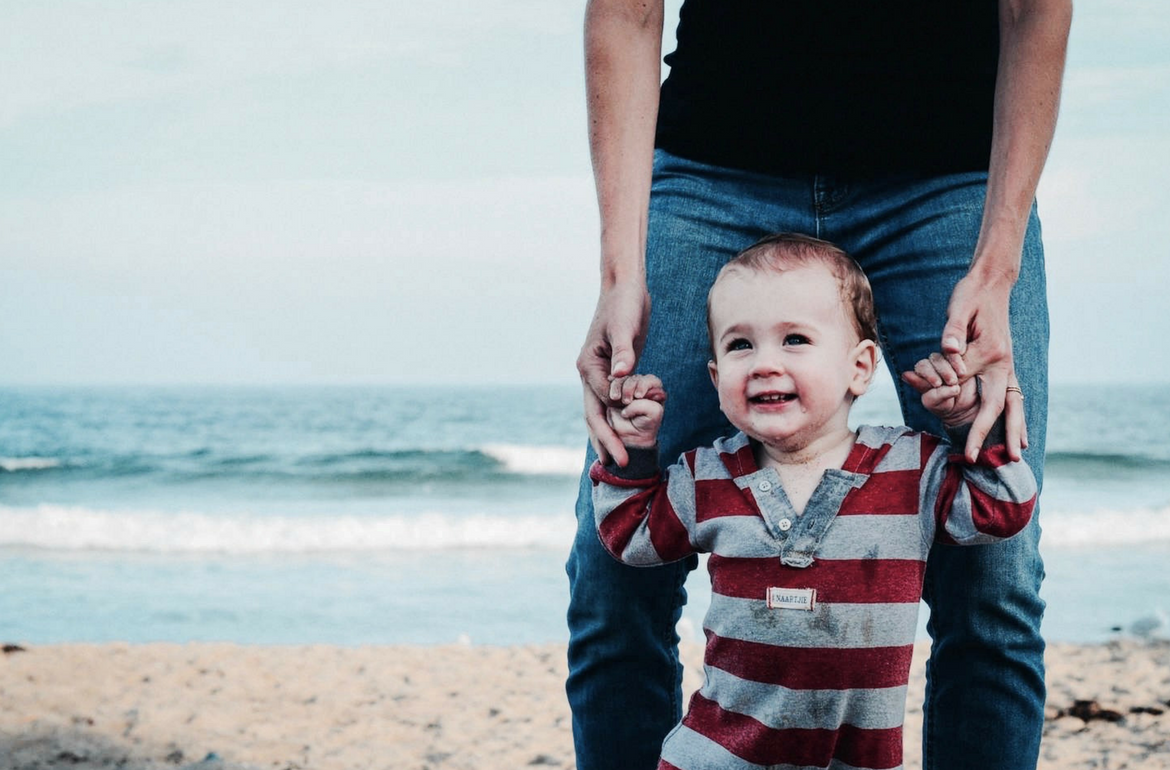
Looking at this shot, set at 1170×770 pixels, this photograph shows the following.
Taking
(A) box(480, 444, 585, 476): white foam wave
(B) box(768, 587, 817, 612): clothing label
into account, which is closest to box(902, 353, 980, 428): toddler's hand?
(B) box(768, 587, 817, 612): clothing label

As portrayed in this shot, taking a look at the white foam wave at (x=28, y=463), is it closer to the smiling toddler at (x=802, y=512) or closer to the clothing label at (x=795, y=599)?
the smiling toddler at (x=802, y=512)

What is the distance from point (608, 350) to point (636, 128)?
415 millimetres

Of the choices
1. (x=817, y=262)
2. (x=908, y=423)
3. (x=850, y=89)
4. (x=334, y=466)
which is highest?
(x=850, y=89)

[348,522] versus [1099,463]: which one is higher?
[1099,463]

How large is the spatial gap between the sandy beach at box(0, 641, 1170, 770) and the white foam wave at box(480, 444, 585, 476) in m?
10.3

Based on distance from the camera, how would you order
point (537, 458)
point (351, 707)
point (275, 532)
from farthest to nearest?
point (537, 458) < point (275, 532) < point (351, 707)

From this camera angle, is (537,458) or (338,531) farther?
(537,458)

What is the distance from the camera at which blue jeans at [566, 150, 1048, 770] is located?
1.77 m

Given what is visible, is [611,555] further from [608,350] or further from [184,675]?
Answer: [184,675]

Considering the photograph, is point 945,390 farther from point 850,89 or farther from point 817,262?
point 850,89

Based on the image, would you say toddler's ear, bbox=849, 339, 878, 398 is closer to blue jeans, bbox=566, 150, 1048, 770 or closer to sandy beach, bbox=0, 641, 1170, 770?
blue jeans, bbox=566, 150, 1048, 770

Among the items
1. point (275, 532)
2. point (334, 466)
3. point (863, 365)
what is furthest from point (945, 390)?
point (334, 466)

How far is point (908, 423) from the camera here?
1.89 m

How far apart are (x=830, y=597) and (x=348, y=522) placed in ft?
33.1
